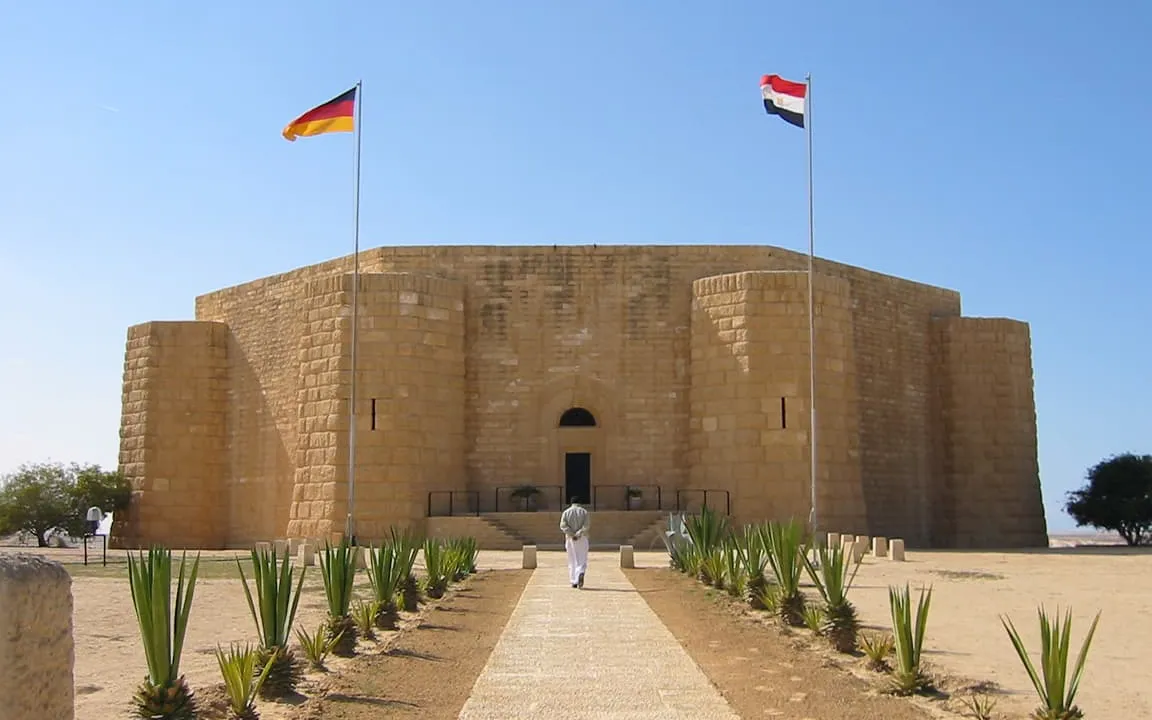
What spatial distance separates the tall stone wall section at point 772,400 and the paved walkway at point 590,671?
35.2 feet

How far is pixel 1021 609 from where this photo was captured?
11844 mm

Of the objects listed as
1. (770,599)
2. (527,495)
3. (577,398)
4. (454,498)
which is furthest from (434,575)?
(577,398)

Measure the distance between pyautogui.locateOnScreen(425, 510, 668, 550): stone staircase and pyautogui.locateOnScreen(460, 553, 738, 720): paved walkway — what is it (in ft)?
33.6

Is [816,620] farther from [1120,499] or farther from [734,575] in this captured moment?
[1120,499]

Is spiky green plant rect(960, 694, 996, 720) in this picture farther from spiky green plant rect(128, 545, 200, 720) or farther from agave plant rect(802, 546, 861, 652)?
spiky green plant rect(128, 545, 200, 720)

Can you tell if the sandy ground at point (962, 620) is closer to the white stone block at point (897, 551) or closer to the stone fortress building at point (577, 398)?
the white stone block at point (897, 551)

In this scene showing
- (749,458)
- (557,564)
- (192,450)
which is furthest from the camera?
(192,450)

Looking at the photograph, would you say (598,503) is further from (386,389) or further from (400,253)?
(400,253)

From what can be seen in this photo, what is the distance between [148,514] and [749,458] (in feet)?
45.0

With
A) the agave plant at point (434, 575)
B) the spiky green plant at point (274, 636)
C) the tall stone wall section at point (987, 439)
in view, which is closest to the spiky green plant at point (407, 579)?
the agave plant at point (434, 575)

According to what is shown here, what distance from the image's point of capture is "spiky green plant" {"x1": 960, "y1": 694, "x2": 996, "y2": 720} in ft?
20.6

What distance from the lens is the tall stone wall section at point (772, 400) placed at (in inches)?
886

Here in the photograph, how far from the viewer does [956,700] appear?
6852 mm

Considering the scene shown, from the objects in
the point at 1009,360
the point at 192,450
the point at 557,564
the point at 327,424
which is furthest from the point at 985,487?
the point at 192,450
